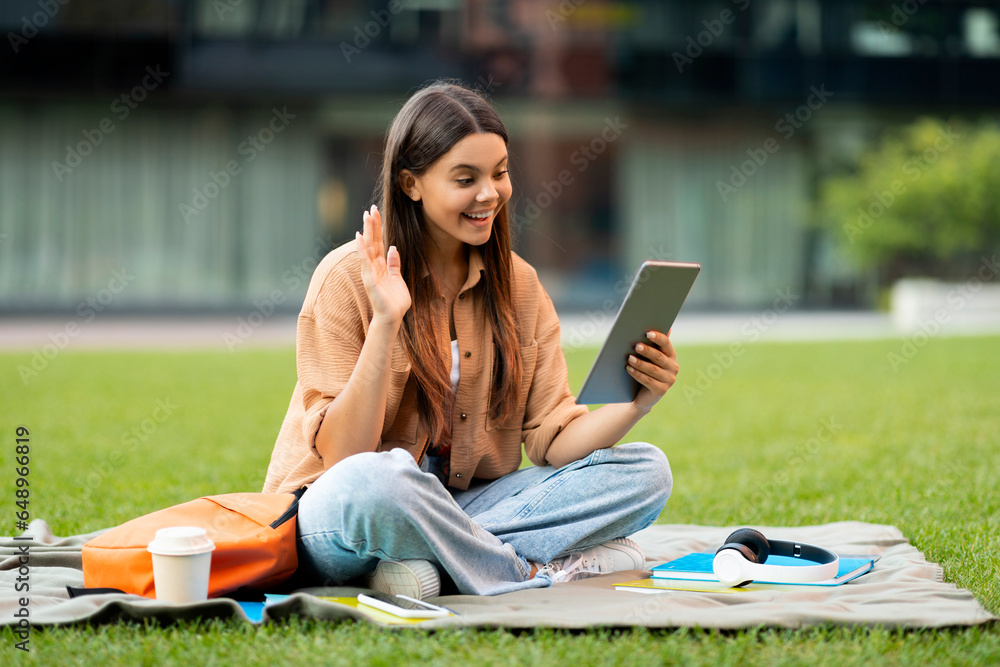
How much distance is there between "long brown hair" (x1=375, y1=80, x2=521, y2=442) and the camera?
126 inches

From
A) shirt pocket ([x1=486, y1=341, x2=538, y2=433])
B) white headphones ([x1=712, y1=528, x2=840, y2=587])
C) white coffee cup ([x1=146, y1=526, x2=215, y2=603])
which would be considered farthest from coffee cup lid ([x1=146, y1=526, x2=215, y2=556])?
white headphones ([x1=712, y1=528, x2=840, y2=587])

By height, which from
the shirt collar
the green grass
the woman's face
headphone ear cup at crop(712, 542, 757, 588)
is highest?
the woman's face

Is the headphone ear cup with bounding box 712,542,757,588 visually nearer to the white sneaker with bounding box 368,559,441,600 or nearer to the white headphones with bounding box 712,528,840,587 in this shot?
the white headphones with bounding box 712,528,840,587

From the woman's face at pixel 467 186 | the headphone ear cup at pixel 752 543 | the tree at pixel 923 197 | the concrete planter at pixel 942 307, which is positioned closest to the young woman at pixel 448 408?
the woman's face at pixel 467 186

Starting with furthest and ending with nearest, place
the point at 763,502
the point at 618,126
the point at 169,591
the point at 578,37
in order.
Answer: the point at 618,126, the point at 578,37, the point at 763,502, the point at 169,591

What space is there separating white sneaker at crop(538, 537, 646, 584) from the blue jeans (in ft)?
0.16

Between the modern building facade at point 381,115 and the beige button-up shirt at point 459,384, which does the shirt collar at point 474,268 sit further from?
the modern building facade at point 381,115

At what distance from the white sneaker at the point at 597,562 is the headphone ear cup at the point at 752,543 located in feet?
1.15

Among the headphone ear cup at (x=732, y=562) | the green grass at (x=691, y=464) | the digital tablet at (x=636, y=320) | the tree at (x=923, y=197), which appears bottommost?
the green grass at (x=691, y=464)

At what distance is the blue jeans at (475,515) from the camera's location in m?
2.86

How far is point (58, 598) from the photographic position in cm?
302

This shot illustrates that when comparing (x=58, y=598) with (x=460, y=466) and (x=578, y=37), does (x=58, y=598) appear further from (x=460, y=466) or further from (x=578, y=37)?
(x=578, y=37)

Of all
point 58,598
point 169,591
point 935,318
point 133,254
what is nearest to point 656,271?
point 169,591

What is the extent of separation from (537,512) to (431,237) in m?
0.94
